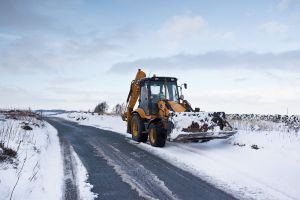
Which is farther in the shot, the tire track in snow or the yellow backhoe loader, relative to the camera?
the yellow backhoe loader

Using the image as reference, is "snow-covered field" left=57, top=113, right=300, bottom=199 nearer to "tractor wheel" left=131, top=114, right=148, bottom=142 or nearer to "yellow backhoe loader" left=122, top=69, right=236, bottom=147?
"yellow backhoe loader" left=122, top=69, right=236, bottom=147

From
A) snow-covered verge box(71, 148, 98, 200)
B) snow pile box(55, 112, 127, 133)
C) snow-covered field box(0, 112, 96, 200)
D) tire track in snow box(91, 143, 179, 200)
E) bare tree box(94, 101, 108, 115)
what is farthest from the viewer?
bare tree box(94, 101, 108, 115)

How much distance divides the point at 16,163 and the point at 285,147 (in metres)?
7.59

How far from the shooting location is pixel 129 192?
6.49 m

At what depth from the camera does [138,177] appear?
769cm

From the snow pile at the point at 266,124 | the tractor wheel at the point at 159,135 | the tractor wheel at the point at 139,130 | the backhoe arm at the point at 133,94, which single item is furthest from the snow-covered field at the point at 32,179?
the snow pile at the point at 266,124

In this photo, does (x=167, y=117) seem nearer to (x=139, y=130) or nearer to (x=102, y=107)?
(x=139, y=130)

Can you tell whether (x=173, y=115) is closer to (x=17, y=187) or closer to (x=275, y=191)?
(x=275, y=191)

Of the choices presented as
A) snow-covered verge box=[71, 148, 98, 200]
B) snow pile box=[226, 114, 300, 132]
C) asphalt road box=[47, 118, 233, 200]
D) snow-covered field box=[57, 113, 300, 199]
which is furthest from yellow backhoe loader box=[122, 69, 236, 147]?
snow pile box=[226, 114, 300, 132]

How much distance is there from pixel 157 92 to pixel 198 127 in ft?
9.62

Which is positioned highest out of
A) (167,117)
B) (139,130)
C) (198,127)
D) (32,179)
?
(167,117)

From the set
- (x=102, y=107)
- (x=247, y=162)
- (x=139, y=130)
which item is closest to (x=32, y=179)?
(x=247, y=162)

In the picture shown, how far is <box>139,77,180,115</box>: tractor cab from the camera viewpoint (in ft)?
45.1

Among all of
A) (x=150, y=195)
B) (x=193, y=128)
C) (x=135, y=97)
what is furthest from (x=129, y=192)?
(x=135, y=97)
